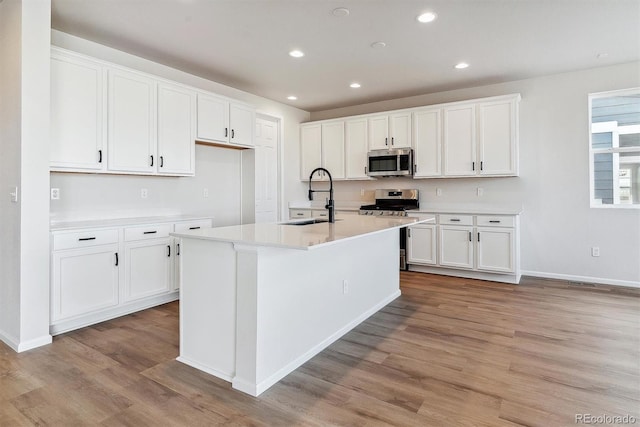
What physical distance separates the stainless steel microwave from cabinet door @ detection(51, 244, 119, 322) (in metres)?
3.61

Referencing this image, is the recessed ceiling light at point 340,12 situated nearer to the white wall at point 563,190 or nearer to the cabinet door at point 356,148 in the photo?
the cabinet door at point 356,148

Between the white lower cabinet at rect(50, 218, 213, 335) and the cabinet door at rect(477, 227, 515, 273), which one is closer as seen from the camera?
the white lower cabinet at rect(50, 218, 213, 335)

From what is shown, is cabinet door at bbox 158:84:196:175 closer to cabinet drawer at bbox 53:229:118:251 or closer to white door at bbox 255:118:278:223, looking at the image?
cabinet drawer at bbox 53:229:118:251

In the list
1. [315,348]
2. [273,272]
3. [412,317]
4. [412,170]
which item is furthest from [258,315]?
[412,170]

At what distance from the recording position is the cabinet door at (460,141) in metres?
4.75

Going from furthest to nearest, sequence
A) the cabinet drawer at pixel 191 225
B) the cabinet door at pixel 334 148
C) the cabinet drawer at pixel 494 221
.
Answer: the cabinet door at pixel 334 148 < the cabinet drawer at pixel 494 221 < the cabinet drawer at pixel 191 225

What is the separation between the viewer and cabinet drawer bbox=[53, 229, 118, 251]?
9.21 feet

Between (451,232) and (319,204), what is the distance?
2441 mm

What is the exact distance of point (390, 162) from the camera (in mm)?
5297

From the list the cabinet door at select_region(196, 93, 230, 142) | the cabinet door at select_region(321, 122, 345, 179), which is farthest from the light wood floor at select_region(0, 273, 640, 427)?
the cabinet door at select_region(321, 122, 345, 179)

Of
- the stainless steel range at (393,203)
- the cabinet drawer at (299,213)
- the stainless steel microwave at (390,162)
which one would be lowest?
the cabinet drawer at (299,213)

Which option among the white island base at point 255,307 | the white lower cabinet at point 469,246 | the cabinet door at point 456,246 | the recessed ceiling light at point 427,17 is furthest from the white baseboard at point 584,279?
the recessed ceiling light at point 427,17

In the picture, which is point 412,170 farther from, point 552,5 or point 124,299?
point 124,299

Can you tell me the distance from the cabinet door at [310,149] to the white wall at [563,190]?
245cm
